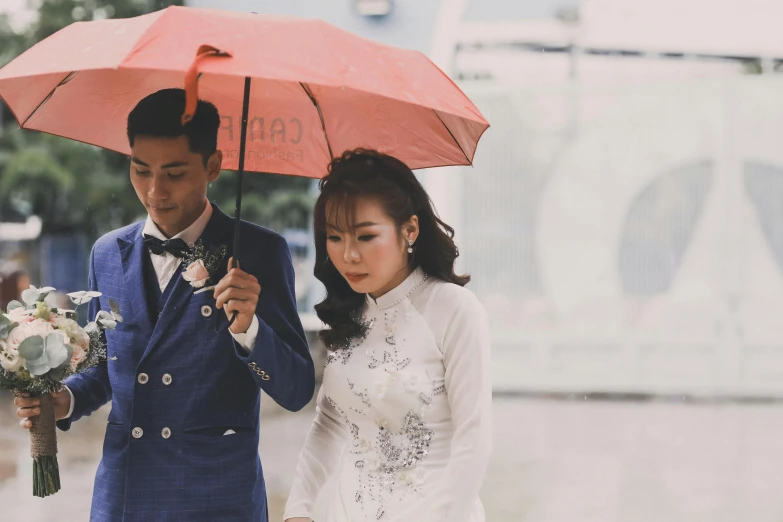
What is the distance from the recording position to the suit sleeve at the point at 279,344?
6.38ft

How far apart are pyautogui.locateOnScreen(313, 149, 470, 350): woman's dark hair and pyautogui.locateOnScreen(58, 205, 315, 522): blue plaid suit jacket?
0.12 m

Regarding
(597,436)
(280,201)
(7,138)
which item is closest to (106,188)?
(7,138)

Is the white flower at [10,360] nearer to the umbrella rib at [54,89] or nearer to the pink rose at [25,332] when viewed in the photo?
the pink rose at [25,332]

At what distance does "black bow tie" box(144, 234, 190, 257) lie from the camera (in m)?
2.12

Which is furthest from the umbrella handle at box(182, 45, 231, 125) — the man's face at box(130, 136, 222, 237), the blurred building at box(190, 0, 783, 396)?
the blurred building at box(190, 0, 783, 396)

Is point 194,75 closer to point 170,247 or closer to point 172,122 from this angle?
point 172,122

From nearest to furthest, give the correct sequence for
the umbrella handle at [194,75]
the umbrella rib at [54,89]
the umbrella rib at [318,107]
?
1. the umbrella handle at [194,75]
2. the umbrella rib at [54,89]
3. the umbrella rib at [318,107]

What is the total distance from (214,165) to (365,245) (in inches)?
17.2

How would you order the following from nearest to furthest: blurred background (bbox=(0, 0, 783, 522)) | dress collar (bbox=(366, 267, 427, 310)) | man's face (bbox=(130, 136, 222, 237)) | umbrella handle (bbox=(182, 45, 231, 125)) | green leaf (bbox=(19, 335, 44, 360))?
umbrella handle (bbox=(182, 45, 231, 125)), green leaf (bbox=(19, 335, 44, 360)), man's face (bbox=(130, 136, 222, 237)), dress collar (bbox=(366, 267, 427, 310)), blurred background (bbox=(0, 0, 783, 522))

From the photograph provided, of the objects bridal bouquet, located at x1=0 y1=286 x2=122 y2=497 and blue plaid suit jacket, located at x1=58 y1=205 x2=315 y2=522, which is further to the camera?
blue plaid suit jacket, located at x1=58 y1=205 x2=315 y2=522

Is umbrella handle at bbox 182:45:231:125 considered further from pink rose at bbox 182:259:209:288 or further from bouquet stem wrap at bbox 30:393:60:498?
bouquet stem wrap at bbox 30:393:60:498

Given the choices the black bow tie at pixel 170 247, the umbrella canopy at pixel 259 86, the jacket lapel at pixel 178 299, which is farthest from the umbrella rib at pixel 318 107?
the black bow tie at pixel 170 247

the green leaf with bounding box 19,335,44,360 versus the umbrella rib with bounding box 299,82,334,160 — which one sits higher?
the umbrella rib with bounding box 299,82,334,160

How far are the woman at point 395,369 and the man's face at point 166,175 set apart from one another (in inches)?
11.7
